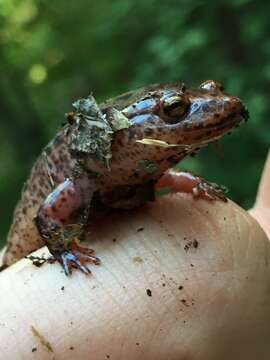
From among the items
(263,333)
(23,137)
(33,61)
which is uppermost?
(33,61)

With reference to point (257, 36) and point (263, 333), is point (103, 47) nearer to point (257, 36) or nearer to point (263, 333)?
point (257, 36)

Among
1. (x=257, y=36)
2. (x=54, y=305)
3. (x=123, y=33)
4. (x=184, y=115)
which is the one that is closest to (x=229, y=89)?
(x=257, y=36)

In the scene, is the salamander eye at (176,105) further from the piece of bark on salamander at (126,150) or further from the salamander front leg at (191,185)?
the salamander front leg at (191,185)

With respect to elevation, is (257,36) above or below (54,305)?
above

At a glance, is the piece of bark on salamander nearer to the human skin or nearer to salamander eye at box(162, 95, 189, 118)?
salamander eye at box(162, 95, 189, 118)

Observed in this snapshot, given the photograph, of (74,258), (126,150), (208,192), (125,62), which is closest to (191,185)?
(208,192)

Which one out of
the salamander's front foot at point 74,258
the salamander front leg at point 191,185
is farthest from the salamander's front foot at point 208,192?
the salamander's front foot at point 74,258

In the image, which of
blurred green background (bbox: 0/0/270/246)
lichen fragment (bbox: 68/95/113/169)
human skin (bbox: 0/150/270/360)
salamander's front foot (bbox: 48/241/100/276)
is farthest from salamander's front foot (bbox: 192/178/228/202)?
blurred green background (bbox: 0/0/270/246)
